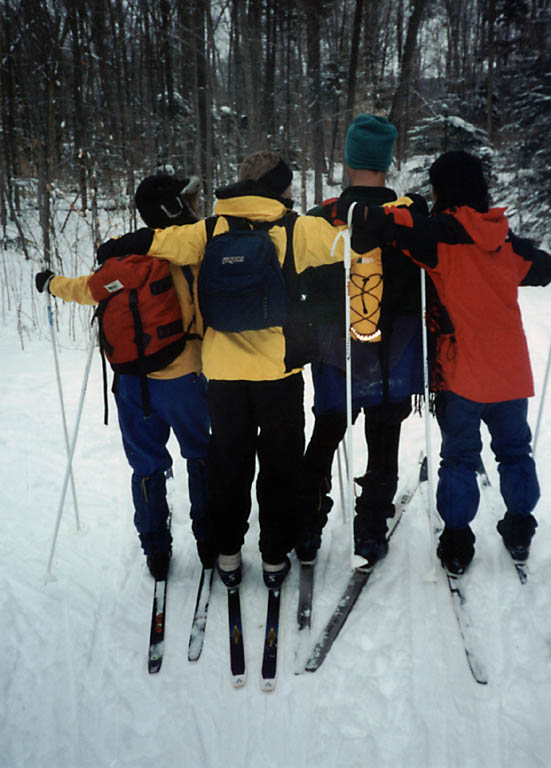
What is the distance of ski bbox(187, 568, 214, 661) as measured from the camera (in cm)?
203

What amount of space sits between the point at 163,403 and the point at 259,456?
525mm

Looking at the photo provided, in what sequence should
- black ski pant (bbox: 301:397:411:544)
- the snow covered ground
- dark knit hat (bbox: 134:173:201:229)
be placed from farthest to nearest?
1. black ski pant (bbox: 301:397:411:544)
2. dark knit hat (bbox: 134:173:201:229)
3. the snow covered ground

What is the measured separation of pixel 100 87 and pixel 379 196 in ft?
45.1

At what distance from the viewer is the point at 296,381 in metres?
2.15

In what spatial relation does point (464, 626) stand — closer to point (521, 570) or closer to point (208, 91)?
point (521, 570)

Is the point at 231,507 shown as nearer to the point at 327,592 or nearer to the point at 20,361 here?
the point at 327,592

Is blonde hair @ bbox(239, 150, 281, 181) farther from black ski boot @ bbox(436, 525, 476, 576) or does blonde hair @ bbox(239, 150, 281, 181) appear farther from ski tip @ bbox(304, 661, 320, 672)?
ski tip @ bbox(304, 661, 320, 672)

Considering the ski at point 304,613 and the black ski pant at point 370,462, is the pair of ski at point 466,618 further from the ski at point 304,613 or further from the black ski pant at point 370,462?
the ski at point 304,613

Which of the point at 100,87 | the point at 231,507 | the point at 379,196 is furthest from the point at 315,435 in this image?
the point at 100,87

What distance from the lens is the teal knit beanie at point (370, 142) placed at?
84.6 inches

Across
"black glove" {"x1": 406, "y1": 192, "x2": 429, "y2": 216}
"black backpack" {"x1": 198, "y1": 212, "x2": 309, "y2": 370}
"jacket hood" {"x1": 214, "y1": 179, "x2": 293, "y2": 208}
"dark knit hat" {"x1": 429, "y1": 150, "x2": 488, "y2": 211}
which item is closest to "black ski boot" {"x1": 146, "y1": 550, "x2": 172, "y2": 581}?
"black backpack" {"x1": 198, "y1": 212, "x2": 309, "y2": 370}

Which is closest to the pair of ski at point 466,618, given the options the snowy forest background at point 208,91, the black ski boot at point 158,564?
the black ski boot at point 158,564

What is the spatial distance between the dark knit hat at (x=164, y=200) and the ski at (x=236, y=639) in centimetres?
182

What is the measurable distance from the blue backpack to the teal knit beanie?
1.64 feet
